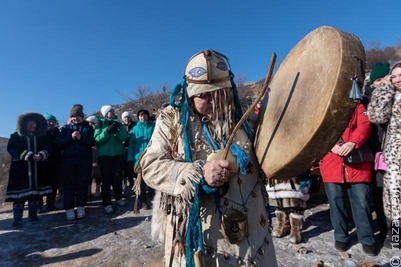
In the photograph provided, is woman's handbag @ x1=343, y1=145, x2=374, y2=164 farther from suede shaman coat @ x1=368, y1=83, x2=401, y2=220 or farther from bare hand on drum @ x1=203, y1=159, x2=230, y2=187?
bare hand on drum @ x1=203, y1=159, x2=230, y2=187

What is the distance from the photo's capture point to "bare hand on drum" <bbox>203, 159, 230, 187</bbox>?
4.31 ft

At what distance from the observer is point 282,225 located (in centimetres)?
392

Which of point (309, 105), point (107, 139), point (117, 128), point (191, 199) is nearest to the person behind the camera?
point (309, 105)

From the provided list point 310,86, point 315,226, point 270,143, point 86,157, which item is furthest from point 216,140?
point 86,157

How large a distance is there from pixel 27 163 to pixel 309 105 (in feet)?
18.4

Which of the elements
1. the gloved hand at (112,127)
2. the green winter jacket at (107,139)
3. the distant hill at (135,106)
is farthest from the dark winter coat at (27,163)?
the distant hill at (135,106)

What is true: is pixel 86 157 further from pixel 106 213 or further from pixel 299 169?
pixel 299 169

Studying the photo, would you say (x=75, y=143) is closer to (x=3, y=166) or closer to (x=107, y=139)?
(x=107, y=139)

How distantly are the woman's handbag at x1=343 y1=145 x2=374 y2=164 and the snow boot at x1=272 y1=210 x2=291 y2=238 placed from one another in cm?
123

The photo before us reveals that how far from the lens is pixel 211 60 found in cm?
165

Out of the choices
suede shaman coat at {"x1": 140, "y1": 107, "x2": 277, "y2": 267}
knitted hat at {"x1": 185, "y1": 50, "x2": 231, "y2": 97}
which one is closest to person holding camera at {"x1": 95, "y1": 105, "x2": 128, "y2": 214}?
suede shaman coat at {"x1": 140, "y1": 107, "x2": 277, "y2": 267}

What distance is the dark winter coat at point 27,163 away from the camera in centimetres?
502

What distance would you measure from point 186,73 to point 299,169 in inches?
37.2

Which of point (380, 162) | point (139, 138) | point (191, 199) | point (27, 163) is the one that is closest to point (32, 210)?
point (27, 163)
